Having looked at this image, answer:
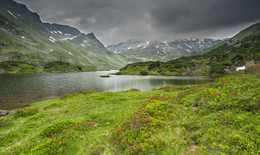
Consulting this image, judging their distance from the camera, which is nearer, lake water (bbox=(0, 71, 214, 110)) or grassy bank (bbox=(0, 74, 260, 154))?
grassy bank (bbox=(0, 74, 260, 154))

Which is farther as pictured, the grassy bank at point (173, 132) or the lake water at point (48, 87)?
the lake water at point (48, 87)

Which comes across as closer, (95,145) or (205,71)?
(95,145)

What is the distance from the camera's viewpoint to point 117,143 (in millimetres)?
10695

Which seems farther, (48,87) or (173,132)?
(48,87)

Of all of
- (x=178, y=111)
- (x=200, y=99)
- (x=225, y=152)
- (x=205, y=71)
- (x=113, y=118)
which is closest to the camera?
Result: (x=225, y=152)

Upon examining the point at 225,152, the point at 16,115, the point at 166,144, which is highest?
the point at 225,152

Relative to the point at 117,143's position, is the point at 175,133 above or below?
above

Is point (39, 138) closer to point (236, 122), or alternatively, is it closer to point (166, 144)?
point (166, 144)

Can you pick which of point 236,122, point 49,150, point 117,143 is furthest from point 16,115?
point 236,122

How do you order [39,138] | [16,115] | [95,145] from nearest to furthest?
[95,145] < [39,138] < [16,115]

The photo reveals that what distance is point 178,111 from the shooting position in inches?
567

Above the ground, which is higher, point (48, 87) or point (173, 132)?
point (173, 132)

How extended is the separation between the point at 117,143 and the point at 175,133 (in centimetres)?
559

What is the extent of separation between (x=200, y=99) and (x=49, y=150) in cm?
1807
